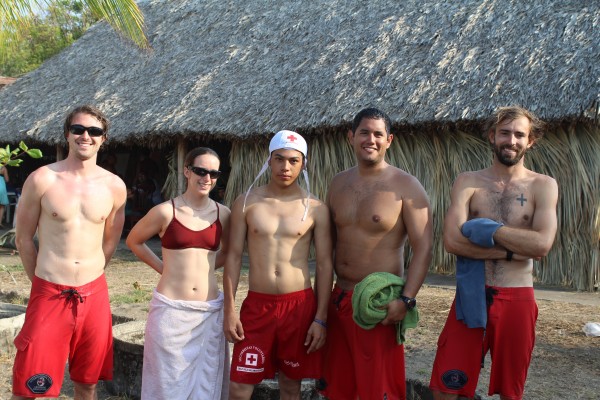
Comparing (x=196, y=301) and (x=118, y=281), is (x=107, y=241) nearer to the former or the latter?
(x=196, y=301)

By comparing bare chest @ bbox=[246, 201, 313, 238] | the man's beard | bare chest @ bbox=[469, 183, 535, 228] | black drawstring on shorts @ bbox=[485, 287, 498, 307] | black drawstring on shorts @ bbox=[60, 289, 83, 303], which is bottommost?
black drawstring on shorts @ bbox=[60, 289, 83, 303]

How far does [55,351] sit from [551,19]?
22.9ft

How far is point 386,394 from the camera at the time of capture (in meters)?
3.16

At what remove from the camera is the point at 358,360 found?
10.5ft

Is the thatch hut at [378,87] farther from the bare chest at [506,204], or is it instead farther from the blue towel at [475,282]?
the blue towel at [475,282]

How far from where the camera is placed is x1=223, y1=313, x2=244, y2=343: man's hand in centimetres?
329

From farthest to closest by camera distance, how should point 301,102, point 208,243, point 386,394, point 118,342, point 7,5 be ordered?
point 301,102
point 7,5
point 118,342
point 208,243
point 386,394

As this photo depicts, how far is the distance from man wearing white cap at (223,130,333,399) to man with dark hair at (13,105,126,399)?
660mm

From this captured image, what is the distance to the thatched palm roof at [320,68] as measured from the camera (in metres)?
7.45

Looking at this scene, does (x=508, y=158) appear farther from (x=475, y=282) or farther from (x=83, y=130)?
(x=83, y=130)

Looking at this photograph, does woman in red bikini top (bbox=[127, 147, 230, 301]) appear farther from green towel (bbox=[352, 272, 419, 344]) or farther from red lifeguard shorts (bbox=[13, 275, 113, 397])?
green towel (bbox=[352, 272, 419, 344])

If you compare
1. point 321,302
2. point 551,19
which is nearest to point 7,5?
point 321,302

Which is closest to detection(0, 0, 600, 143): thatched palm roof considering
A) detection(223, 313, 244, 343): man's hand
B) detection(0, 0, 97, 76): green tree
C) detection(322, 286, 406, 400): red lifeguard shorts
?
detection(322, 286, 406, 400): red lifeguard shorts

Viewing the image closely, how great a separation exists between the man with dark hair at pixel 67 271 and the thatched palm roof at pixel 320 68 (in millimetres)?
5016
